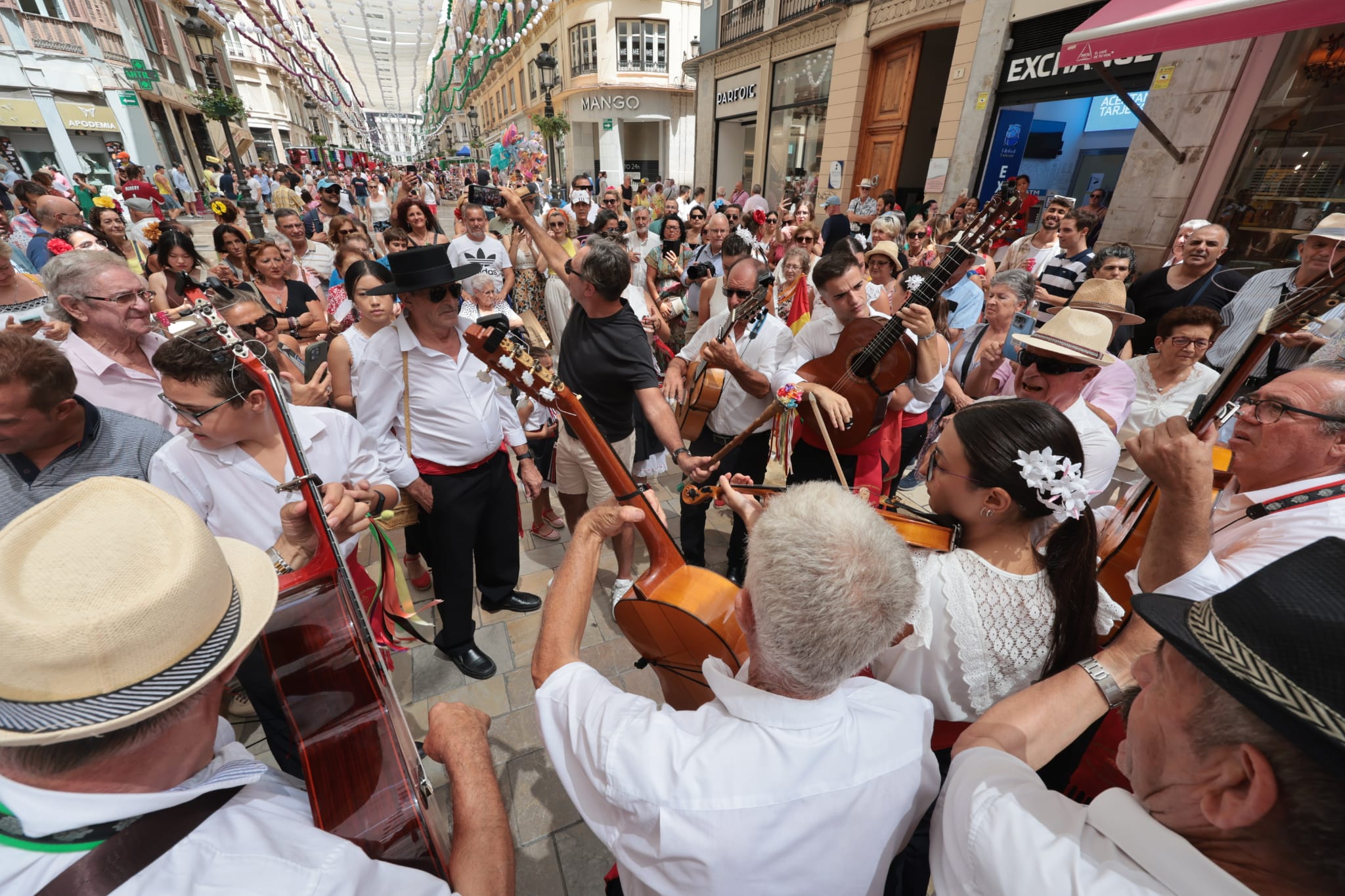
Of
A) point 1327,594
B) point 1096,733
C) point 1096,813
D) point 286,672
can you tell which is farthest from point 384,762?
point 1096,733

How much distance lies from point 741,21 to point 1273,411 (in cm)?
2011

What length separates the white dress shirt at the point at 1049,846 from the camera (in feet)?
2.68

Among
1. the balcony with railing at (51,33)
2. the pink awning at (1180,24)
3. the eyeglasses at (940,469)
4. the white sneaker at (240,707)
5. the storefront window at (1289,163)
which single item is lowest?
the white sneaker at (240,707)

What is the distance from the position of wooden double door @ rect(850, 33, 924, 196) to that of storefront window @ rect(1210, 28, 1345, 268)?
21.8 feet

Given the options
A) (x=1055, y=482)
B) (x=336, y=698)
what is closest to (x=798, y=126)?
(x=1055, y=482)

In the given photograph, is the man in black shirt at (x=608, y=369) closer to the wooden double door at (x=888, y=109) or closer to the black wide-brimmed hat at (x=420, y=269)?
the black wide-brimmed hat at (x=420, y=269)

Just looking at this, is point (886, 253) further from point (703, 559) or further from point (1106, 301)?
point (703, 559)

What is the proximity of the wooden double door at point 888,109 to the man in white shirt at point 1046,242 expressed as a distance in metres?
6.72

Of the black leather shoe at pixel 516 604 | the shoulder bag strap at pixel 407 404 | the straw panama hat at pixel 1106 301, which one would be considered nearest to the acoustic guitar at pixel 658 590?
the shoulder bag strap at pixel 407 404

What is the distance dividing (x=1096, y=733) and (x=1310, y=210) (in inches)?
301

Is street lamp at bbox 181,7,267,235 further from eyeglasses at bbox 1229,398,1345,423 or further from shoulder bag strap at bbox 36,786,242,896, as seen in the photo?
eyeglasses at bbox 1229,398,1345,423

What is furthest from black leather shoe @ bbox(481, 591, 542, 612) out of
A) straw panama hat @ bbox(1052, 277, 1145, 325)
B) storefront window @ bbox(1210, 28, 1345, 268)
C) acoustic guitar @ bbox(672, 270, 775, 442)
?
storefront window @ bbox(1210, 28, 1345, 268)

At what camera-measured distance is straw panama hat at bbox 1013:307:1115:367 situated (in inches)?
95.0

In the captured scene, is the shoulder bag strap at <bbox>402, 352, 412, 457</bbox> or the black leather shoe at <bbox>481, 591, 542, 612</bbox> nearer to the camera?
the shoulder bag strap at <bbox>402, 352, 412, 457</bbox>
